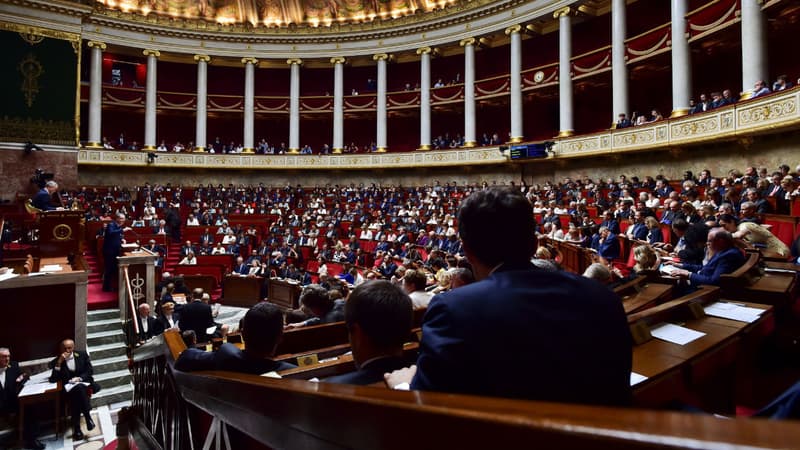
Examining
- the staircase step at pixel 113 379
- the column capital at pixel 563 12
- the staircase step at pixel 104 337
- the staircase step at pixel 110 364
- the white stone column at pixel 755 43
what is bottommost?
the staircase step at pixel 113 379

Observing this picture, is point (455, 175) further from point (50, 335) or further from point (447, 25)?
point (50, 335)

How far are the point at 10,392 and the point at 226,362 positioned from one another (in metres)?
6.45

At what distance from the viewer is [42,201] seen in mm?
9102

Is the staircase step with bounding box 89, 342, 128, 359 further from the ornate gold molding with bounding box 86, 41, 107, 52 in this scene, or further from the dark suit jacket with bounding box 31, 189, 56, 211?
the ornate gold molding with bounding box 86, 41, 107, 52

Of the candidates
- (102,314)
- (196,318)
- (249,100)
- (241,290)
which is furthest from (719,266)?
(249,100)

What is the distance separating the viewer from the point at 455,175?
22.9m

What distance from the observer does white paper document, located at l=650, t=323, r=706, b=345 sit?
2.59 m

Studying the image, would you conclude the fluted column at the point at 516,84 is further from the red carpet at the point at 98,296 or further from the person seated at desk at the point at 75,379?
the person seated at desk at the point at 75,379

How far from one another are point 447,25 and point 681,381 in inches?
946

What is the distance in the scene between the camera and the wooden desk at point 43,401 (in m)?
6.15

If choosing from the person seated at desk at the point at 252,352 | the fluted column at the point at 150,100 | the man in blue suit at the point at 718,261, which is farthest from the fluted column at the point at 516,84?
the person seated at desk at the point at 252,352

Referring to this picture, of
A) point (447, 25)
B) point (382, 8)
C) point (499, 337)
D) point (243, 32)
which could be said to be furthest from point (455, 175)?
point (499, 337)

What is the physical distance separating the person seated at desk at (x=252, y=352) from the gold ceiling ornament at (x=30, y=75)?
74.3 ft

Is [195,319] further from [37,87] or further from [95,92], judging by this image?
[95,92]
